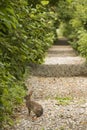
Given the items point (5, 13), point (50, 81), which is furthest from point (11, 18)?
point (50, 81)

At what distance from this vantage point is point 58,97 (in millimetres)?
12078

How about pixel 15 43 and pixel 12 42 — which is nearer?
pixel 15 43

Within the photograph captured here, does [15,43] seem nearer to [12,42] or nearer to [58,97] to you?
[12,42]

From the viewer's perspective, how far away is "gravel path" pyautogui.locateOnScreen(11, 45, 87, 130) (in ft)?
26.6

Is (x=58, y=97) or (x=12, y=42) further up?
(x=12, y=42)

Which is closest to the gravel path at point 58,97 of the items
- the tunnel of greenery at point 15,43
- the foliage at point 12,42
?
the tunnel of greenery at point 15,43

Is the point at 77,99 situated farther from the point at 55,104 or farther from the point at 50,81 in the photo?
the point at 50,81

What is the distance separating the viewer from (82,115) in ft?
29.5

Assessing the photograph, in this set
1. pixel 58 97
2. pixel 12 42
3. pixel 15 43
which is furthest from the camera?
pixel 58 97

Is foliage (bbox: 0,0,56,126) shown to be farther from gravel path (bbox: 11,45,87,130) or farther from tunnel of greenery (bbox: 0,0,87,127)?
gravel path (bbox: 11,45,87,130)

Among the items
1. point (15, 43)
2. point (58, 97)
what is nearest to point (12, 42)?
point (15, 43)

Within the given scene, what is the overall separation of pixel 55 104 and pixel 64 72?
8767 millimetres

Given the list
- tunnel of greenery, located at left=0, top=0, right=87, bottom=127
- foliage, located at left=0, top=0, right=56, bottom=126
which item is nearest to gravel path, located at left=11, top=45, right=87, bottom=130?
tunnel of greenery, located at left=0, top=0, right=87, bottom=127

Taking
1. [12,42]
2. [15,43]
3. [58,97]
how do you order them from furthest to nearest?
[58,97] < [12,42] < [15,43]
